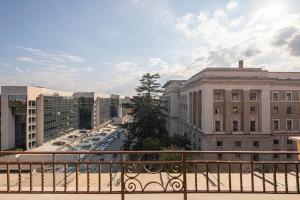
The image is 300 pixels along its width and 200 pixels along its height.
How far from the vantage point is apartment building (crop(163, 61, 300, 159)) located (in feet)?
109

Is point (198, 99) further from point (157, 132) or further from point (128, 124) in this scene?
point (128, 124)

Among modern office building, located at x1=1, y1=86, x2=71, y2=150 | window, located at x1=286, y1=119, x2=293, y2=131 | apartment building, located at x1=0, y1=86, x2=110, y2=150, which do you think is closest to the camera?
window, located at x1=286, y1=119, x2=293, y2=131

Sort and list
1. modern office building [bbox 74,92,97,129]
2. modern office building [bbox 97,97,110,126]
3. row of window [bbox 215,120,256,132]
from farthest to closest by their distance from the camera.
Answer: modern office building [bbox 97,97,110,126] < modern office building [bbox 74,92,97,129] < row of window [bbox 215,120,256,132]

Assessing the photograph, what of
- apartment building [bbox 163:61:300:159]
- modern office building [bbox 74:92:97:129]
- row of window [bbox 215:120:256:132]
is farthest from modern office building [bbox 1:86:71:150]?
row of window [bbox 215:120:256:132]

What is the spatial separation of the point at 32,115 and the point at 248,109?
124 feet

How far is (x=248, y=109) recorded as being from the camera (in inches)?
1323

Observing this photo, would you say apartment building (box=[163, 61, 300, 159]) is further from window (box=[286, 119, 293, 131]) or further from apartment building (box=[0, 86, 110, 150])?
apartment building (box=[0, 86, 110, 150])

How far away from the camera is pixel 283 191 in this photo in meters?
5.73

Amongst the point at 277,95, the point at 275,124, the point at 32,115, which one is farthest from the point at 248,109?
the point at 32,115

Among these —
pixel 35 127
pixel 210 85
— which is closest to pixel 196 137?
pixel 210 85

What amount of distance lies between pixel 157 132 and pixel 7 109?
90.8ft

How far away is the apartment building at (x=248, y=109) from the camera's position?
3316 centimetres

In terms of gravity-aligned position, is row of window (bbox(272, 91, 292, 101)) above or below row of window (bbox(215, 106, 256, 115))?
above

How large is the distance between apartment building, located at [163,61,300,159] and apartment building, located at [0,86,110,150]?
31.2 meters
